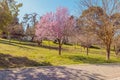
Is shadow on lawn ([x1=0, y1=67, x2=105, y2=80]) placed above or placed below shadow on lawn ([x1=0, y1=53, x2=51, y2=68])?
below

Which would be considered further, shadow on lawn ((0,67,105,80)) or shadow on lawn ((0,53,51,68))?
shadow on lawn ((0,53,51,68))

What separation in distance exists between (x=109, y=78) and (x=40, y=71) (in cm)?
381

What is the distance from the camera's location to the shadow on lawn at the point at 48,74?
11102mm

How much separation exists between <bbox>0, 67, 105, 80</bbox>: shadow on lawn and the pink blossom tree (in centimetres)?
1028

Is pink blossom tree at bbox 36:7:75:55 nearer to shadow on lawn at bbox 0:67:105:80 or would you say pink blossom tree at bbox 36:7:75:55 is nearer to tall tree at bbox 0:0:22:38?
tall tree at bbox 0:0:22:38

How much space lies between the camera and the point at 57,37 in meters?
23.8

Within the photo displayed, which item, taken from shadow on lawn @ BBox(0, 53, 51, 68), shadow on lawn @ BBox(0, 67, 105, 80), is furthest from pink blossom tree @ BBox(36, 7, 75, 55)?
shadow on lawn @ BBox(0, 67, 105, 80)

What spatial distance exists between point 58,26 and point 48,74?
39.4 ft

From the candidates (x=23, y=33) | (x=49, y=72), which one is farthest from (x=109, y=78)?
(x=23, y=33)

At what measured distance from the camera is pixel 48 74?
12.1 meters

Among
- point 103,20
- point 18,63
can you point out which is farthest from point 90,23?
point 18,63

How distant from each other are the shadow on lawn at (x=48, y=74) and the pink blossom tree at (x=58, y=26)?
10.3 meters

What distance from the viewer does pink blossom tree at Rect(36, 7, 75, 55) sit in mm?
23562

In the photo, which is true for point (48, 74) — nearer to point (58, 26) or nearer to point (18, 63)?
point (18, 63)
